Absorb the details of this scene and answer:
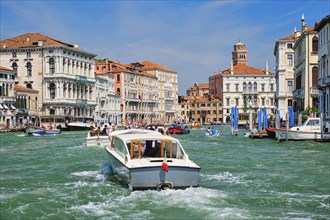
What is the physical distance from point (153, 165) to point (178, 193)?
0.74 meters

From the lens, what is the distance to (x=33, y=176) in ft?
47.4

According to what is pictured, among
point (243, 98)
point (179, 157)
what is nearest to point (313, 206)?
point (179, 157)

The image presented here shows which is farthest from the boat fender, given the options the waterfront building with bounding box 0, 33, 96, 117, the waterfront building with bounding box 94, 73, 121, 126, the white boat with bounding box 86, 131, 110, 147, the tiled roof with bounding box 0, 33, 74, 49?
the waterfront building with bounding box 94, 73, 121, 126

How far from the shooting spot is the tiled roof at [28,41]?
2443 inches

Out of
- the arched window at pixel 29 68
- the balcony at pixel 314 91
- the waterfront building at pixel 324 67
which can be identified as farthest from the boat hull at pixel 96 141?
the arched window at pixel 29 68

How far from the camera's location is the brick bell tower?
12450 cm

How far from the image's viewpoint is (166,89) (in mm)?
96375

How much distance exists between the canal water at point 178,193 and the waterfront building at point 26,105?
3932 centimetres

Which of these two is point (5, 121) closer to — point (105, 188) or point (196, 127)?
point (196, 127)

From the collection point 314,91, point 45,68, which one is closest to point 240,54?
point 45,68

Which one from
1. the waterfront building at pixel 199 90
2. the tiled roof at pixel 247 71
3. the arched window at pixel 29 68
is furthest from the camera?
the waterfront building at pixel 199 90

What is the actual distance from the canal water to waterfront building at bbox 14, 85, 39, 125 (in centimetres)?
3932

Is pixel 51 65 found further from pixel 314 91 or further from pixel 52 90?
pixel 314 91

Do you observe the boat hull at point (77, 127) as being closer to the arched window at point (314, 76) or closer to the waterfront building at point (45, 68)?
the waterfront building at point (45, 68)
